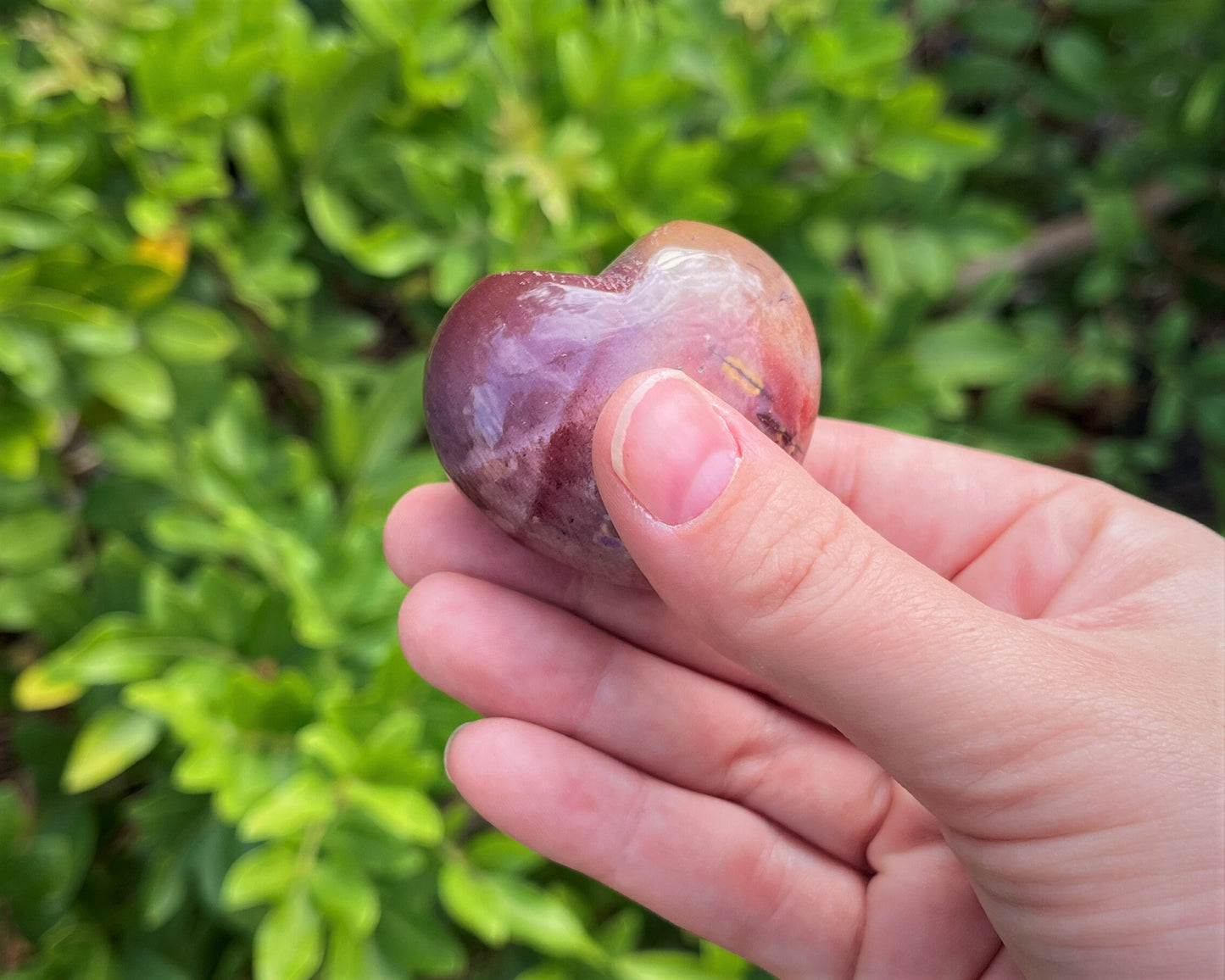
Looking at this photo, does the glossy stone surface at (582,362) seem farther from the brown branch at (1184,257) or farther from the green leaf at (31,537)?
the brown branch at (1184,257)

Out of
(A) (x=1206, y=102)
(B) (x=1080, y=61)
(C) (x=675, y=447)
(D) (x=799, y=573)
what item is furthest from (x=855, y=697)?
(B) (x=1080, y=61)

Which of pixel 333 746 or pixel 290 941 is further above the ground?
pixel 333 746

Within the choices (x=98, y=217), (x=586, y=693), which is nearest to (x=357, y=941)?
(x=586, y=693)

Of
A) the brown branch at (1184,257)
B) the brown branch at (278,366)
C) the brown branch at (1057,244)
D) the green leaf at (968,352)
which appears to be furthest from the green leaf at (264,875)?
the brown branch at (1184,257)

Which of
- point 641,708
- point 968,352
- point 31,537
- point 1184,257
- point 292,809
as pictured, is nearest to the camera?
point 292,809

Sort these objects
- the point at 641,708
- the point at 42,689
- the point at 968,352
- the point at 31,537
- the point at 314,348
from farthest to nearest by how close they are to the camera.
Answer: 1. the point at 968,352
2. the point at 314,348
3. the point at 31,537
4. the point at 42,689
5. the point at 641,708

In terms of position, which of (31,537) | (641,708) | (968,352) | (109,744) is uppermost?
(968,352)

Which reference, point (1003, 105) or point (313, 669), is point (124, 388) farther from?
point (1003, 105)

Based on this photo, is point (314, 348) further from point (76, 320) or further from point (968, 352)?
point (968, 352)
